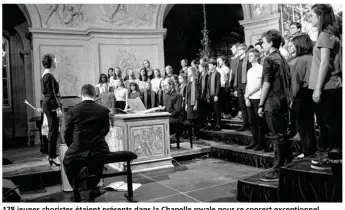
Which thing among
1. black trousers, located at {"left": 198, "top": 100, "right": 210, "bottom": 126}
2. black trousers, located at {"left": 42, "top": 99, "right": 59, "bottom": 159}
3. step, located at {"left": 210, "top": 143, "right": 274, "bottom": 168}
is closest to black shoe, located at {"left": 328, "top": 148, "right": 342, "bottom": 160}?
step, located at {"left": 210, "top": 143, "right": 274, "bottom": 168}

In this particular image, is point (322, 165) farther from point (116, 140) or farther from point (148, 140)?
point (116, 140)

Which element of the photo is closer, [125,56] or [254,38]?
[254,38]

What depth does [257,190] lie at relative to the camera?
3.14 meters

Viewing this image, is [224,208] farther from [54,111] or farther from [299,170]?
[54,111]

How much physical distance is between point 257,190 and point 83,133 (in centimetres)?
179

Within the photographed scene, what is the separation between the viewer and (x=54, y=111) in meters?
4.54

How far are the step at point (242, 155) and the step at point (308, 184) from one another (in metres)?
1.79

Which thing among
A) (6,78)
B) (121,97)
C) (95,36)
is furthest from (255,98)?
(6,78)

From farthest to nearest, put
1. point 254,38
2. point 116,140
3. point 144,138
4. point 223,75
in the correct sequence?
point 254,38 → point 223,75 → point 116,140 → point 144,138

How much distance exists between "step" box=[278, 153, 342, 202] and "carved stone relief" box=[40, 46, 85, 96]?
8.14 m

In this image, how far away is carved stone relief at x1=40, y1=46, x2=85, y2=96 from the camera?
9.64 metres

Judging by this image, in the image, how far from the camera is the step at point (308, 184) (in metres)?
2.48

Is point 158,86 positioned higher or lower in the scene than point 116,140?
higher

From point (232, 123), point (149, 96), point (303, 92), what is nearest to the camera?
point (303, 92)
